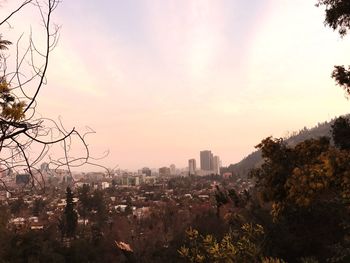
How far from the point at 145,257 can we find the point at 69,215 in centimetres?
1642

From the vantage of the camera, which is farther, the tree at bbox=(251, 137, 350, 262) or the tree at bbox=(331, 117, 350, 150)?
the tree at bbox=(331, 117, 350, 150)

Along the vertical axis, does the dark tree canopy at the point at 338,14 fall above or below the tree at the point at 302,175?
above

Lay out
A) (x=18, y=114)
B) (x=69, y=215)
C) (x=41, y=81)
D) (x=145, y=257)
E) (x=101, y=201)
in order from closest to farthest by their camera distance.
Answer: (x=41, y=81) < (x=18, y=114) < (x=145, y=257) < (x=69, y=215) < (x=101, y=201)

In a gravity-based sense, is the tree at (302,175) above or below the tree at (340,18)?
below

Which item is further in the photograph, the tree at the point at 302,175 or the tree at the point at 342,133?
the tree at the point at 342,133

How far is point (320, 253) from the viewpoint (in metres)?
10.8

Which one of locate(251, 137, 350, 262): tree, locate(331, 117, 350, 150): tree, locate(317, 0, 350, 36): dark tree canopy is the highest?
locate(317, 0, 350, 36): dark tree canopy

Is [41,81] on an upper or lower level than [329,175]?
upper

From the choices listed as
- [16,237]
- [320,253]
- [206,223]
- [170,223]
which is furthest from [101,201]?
[320,253]

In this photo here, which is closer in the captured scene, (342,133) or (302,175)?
(302,175)

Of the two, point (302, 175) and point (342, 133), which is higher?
point (342, 133)

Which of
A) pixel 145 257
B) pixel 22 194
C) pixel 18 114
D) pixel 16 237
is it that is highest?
pixel 18 114

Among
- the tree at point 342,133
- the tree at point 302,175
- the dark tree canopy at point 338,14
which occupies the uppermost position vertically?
the dark tree canopy at point 338,14

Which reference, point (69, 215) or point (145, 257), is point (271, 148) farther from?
point (69, 215)
